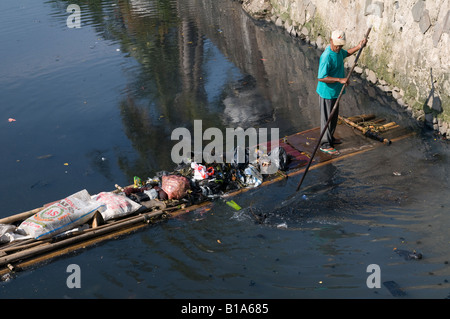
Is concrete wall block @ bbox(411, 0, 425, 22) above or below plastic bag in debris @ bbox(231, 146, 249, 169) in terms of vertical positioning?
above

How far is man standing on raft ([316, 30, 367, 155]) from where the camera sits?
740cm

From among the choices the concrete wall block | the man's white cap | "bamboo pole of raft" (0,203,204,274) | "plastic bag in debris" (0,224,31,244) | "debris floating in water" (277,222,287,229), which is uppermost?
the concrete wall block

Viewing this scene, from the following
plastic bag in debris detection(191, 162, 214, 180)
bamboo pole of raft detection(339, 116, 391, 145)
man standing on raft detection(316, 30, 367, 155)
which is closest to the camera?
plastic bag in debris detection(191, 162, 214, 180)

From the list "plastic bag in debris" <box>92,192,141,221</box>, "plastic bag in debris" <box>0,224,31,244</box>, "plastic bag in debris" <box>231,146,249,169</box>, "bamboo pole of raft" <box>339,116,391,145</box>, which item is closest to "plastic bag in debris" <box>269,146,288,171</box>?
"plastic bag in debris" <box>231,146,249,169</box>

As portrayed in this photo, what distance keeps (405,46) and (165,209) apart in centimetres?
694

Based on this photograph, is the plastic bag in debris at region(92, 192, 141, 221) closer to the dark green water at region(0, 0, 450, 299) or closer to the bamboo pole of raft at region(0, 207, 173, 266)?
the bamboo pole of raft at region(0, 207, 173, 266)

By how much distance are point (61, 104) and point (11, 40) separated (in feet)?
24.9

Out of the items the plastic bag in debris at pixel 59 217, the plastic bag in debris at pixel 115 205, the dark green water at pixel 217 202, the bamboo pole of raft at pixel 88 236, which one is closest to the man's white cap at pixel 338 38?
the dark green water at pixel 217 202

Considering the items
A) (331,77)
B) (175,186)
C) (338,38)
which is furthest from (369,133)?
(175,186)

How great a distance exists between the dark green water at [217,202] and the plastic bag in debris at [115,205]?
1.48ft

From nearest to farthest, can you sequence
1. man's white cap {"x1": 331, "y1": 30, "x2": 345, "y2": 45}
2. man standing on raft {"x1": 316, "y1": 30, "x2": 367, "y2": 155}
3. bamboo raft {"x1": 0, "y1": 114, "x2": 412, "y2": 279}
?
bamboo raft {"x1": 0, "y1": 114, "x2": 412, "y2": 279}
man's white cap {"x1": 331, "y1": 30, "x2": 345, "y2": 45}
man standing on raft {"x1": 316, "y1": 30, "x2": 367, "y2": 155}

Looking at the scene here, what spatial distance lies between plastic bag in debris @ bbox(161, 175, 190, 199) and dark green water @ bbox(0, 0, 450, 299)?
41cm
